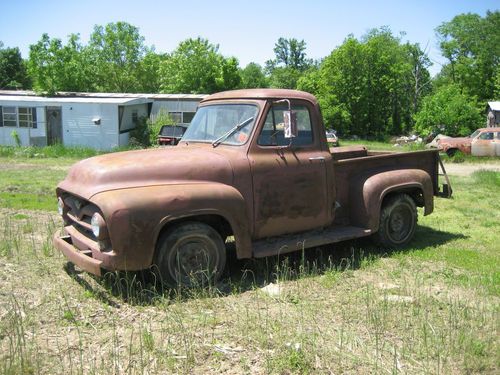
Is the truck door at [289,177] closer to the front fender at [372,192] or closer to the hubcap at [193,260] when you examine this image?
the front fender at [372,192]

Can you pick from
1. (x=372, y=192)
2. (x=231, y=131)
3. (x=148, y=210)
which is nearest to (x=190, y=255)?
(x=148, y=210)

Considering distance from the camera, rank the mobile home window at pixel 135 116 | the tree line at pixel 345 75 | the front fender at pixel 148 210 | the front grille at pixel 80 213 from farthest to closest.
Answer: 1. the tree line at pixel 345 75
2. the mobile home window at pixel 135 116
3. the front grille at pixel 80 213
4. the front fender at pixel 148 210

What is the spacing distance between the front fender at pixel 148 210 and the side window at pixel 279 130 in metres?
0.99

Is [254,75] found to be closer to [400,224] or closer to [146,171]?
[400,224]

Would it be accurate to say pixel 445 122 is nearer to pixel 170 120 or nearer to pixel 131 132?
pixel 170 120

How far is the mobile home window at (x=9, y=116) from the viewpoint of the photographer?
2672cm

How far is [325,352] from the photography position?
4059 mm

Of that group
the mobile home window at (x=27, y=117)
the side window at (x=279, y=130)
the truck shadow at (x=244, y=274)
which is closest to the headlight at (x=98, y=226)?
the truck shadow at (x=244, y=274)

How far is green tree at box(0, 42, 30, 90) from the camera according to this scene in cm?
5126

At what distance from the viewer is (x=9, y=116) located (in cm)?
2686

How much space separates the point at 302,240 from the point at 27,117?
24227 mm

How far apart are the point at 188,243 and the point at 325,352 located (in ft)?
6.17

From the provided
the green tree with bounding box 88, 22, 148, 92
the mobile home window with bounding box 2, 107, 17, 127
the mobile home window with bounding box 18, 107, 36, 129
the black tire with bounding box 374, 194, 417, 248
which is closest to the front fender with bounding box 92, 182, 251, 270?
the black tire with bounding box 374, 194, 417, 248

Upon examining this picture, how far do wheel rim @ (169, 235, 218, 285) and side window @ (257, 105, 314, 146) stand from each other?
1366mm
